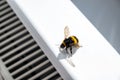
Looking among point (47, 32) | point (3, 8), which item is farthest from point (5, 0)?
point (47, 32)

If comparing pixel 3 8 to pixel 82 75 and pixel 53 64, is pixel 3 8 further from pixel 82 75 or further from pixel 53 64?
pixel 82 75

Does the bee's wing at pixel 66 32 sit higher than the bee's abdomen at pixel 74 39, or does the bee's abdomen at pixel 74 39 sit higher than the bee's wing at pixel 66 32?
the bee's wing at pixel 66 32

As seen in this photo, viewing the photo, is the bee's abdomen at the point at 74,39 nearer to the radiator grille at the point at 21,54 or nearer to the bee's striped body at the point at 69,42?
the bee's striped body at the point at 69,42

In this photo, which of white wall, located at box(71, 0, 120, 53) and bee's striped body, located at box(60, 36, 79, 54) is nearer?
bee's striped body, located at box(60, 36, 79, 54)

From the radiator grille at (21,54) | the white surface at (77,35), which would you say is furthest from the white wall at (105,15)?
the radiator grille at (21,54)

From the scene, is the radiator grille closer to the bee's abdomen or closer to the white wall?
the bee's abdomen

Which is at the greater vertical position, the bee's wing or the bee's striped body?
the bee's wing

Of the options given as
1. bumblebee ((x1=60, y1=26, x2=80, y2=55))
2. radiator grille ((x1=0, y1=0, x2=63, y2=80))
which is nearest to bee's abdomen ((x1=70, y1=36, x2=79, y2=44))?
bumblebee ((x1=60, y1=26, x2=80, y2=55))
